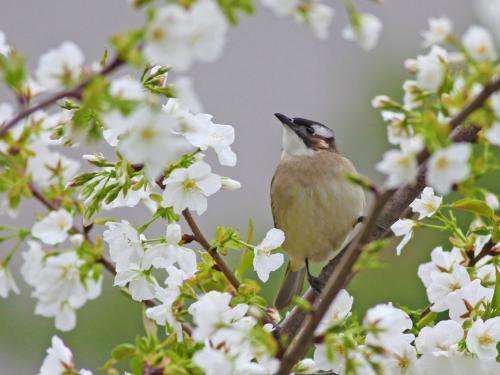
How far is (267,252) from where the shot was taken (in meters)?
2.12

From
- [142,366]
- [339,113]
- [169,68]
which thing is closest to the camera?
[142,366]

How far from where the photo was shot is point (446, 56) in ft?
5.04

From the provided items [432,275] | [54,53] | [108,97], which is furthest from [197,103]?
[432,275]

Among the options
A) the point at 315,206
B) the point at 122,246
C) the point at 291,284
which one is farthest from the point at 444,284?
the point at 291,284

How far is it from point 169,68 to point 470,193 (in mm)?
706

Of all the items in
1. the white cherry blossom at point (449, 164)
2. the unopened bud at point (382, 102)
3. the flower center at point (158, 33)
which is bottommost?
the unopened bud at point (382, 102)

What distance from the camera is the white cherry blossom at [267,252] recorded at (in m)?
2.10

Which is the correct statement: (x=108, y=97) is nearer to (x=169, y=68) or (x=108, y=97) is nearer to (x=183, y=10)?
(x=183, y=10)

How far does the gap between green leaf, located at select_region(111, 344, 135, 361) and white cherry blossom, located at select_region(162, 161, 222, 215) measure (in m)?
0.39

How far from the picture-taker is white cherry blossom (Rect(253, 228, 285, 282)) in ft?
6.89

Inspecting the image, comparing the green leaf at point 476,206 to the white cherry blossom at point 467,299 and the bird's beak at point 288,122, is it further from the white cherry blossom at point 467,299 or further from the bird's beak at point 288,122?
the bird's beak at point 288,122

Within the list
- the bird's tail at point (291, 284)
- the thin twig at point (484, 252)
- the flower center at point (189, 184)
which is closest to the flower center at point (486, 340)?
the thin twig at point (484, 252)

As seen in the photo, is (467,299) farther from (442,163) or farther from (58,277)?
(58,277)

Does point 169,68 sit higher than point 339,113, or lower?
higher
